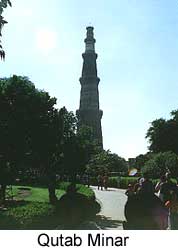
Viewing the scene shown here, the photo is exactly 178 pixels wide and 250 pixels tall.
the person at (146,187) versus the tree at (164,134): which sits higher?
the tree at (164,134)

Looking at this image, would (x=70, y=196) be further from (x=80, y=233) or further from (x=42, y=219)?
(x=80, y=233)

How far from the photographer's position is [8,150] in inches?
1013

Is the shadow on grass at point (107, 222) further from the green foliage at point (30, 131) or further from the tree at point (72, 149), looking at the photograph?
the tree at point (72, 149)

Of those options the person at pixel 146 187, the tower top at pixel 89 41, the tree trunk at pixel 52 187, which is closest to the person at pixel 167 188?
the person at pixel 146 187

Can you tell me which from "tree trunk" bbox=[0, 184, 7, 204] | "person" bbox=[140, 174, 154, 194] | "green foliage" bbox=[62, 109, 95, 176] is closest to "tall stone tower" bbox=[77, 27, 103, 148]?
"green foliage" bbox=[62, 109, 95, 176]

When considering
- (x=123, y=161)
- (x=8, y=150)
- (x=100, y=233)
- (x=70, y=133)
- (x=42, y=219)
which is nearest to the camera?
(x=100, y=233)

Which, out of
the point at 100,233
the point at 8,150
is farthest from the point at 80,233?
the point at 8,150

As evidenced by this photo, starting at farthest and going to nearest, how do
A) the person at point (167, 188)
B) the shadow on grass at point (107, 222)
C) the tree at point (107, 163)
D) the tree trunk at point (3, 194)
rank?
the tree at point (107, 163) < the tree trunk at point (3, 194) < the shadow on grass at point (107, 222) < the person at point (167, 188)

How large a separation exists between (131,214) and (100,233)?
0.74m

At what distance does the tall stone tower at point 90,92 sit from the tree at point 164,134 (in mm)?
33667

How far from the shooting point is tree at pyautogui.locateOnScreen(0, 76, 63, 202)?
25312mm

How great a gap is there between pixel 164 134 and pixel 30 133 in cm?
6604

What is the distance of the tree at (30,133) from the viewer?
25312 mm

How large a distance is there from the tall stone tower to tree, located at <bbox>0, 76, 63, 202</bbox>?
9678 centimetres
